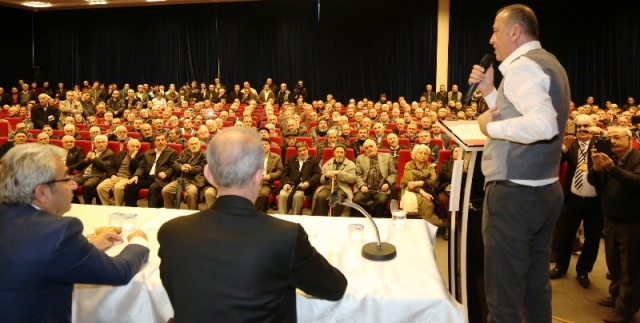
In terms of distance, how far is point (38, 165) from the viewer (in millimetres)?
1477

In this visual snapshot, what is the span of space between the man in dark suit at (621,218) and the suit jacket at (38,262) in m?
2.60

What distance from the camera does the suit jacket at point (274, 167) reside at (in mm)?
5187

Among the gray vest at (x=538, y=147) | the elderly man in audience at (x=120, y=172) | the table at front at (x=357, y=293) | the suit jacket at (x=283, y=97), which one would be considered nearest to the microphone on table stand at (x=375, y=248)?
the table at front at (x=357, y=293)

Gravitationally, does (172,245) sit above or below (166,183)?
above

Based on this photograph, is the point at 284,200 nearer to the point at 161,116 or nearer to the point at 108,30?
the point at 161,116

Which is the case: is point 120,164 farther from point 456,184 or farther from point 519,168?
point 519,168

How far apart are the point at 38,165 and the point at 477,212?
1.77m

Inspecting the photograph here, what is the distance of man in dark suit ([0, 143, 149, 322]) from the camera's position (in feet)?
4.51

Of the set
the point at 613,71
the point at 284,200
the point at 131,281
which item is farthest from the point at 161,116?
the point at 613,71

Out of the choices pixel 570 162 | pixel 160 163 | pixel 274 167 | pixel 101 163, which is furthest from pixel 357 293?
pixel 101 163

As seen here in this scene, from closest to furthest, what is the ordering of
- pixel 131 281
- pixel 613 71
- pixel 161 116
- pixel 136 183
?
pixel 131 281 < pixel 136 183 < pixel 161 116 < pixel 613 71

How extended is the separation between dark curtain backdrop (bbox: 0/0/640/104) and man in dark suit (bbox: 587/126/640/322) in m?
12.1

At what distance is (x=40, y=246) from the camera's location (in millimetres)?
1366

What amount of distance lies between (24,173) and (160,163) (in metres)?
4.07
